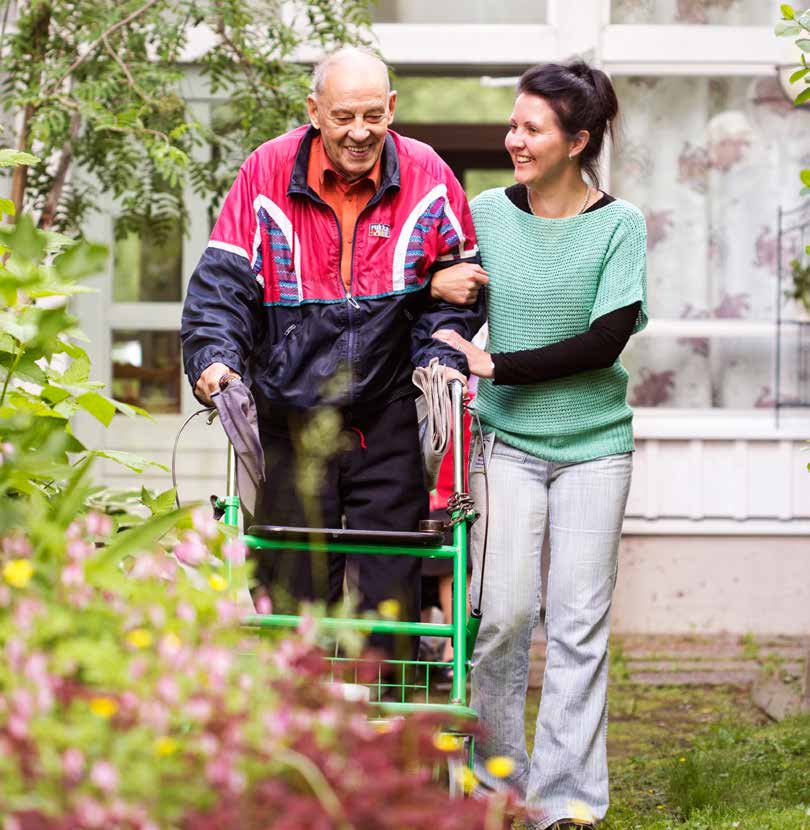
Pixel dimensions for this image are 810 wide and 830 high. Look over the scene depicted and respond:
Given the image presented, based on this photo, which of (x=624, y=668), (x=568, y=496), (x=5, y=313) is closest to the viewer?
(x=5, y=313)

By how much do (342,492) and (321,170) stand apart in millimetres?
816

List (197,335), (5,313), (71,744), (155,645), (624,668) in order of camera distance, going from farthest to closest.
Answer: (624,668), (197,335), (5,313), (155,645), (71,744)

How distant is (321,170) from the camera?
368 centimetres

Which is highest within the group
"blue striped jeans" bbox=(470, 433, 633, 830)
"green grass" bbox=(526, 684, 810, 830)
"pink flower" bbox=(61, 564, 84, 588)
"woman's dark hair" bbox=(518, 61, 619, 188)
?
"woman's dark hair" bbox=(518, 61, 619, 188)

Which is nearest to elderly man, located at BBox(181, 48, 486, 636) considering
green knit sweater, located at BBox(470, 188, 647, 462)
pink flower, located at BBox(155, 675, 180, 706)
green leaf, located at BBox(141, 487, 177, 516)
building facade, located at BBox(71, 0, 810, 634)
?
green knit sweater, located at BBox(470, 188, 647, 462)

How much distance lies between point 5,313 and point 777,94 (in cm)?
550

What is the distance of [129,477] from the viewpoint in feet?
24.3

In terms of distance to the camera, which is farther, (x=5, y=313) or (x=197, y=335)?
(x=197, y=335)

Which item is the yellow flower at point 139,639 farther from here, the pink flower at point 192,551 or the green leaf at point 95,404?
the green leaf at point 95,404

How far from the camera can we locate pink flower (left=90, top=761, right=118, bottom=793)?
4.84ft

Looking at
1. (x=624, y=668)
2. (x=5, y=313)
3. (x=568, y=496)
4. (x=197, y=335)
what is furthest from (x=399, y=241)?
(x=624, y=668)

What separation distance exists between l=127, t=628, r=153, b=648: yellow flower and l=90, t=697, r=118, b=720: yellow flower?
15cm

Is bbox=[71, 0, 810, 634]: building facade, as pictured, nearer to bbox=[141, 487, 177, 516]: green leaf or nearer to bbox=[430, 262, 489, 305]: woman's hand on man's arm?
bbox=[430, 262, 489, 305]: woman's hand on man's arm

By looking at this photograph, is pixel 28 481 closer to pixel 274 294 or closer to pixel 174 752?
pixel 274 294
